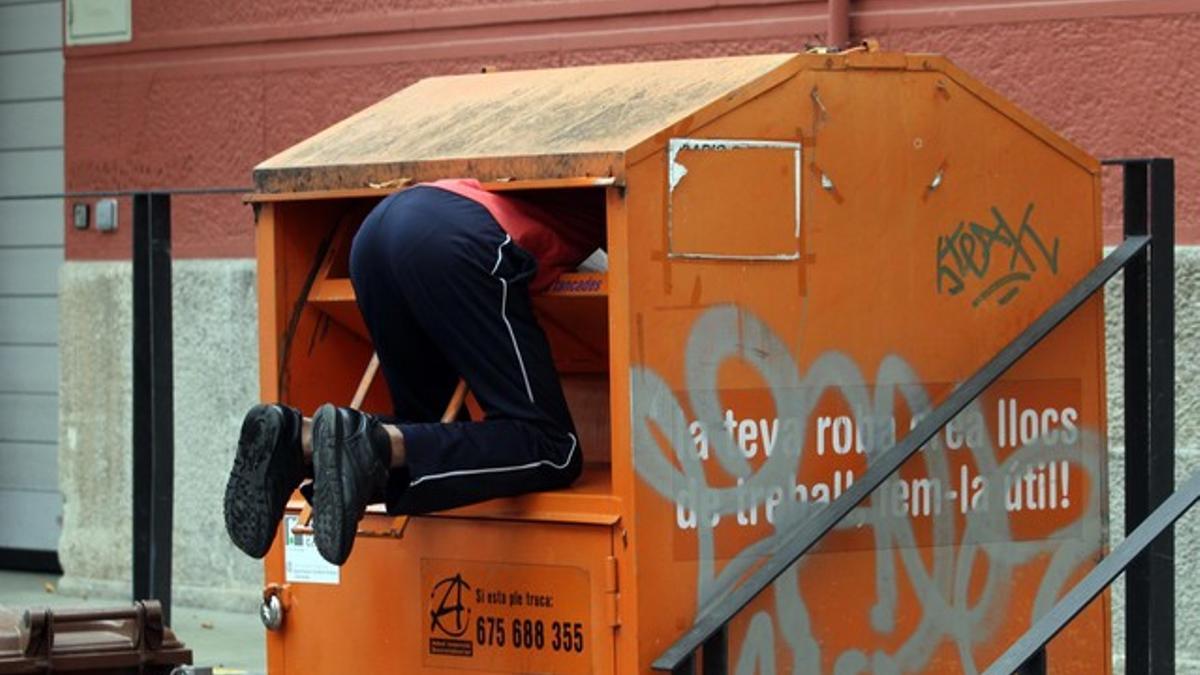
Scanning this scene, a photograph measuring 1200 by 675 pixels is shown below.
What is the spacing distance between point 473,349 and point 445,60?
446 centimetres

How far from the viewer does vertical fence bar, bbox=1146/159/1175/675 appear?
5441 millimetres

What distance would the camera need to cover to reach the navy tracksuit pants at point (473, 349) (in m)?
4.64

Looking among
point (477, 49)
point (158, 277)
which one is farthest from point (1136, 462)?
Answer: point (477, 49)

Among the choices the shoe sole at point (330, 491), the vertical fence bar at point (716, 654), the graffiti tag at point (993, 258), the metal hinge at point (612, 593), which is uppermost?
the graffiti tag at point (993, 258)

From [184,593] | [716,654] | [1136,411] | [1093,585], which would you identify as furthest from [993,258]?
[184,593]

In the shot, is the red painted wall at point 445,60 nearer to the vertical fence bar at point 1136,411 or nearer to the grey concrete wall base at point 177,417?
the grey concrete wall base at point 177,417

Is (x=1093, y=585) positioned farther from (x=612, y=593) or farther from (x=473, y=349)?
(x=473, y=349)

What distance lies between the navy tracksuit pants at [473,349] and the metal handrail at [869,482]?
438 mm

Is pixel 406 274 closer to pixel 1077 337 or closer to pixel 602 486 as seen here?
pixel 602 486

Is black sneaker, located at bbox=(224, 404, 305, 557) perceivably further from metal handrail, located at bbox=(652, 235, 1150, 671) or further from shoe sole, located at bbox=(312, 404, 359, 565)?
metal handrail, located at bbox=(652, 235, 1150, 671)

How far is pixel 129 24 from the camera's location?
32.9 feet

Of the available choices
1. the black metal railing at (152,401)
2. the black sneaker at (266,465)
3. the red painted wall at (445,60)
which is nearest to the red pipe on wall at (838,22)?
the red painted wall at (445,60)

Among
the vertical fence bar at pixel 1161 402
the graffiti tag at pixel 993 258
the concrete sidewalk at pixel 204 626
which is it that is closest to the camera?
the graffiti tag at pixel 993 258

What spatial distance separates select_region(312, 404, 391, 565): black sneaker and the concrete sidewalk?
→ 344 cm
